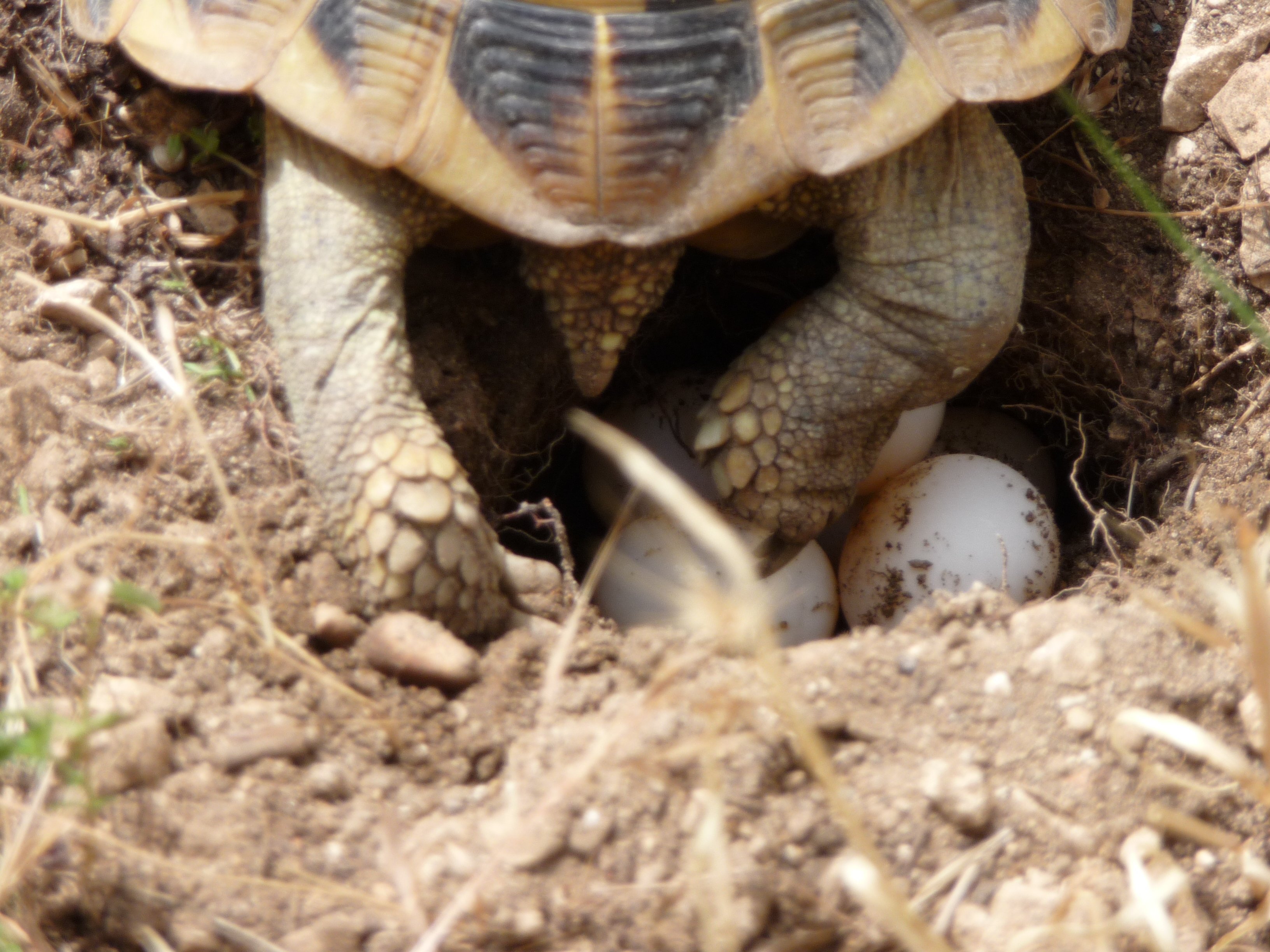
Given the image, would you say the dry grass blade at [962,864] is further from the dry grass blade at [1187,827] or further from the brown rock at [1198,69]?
the brown rock at [1198,69]

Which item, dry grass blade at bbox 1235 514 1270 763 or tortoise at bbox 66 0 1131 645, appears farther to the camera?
tortoise at bbox 66 0 1131 645

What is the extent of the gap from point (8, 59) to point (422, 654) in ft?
4.87

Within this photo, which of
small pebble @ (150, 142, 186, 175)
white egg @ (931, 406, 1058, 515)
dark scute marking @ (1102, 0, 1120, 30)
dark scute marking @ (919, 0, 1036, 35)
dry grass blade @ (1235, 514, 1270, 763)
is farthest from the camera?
white egg @ (931, 406, 1058, 515)

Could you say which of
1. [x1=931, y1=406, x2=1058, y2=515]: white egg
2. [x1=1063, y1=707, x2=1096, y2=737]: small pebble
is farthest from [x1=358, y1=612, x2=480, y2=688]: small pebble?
[x1=931, y1=406, x2=1058, y2=515]: white egg

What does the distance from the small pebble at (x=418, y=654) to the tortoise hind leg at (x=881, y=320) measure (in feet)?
2.05

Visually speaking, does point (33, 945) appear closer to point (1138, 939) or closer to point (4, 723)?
point (4, 723)

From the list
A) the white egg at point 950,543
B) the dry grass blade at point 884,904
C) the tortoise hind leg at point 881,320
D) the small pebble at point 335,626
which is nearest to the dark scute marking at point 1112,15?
the tortoise hind leg at point 881,320

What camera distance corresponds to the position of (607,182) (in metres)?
1.55

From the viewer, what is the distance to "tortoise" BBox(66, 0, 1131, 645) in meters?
1.54

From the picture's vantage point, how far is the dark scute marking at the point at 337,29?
155 centimetres

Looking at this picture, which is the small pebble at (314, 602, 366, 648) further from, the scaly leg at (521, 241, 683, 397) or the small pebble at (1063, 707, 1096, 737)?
the small pebble at (1063, 707, 1096, 737)

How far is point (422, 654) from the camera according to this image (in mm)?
1521

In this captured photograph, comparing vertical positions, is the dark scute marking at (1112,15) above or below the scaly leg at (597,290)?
above

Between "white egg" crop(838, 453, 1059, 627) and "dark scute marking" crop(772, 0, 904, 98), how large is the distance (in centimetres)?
82
